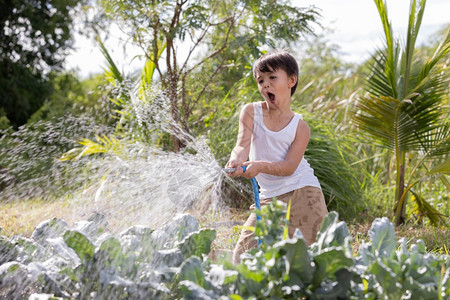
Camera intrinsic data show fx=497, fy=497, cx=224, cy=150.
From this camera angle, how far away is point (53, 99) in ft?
33.8

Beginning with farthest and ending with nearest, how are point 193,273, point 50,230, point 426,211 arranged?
point 426,211, point 50,230, point 193,273

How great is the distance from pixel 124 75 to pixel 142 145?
1.16 metres

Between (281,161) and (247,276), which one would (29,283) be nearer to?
(247,276)

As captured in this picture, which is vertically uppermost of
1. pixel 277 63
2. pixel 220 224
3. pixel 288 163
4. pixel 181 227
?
pixel 277 63

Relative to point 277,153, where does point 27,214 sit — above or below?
below

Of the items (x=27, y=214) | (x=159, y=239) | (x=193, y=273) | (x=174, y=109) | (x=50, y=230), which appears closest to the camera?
(x=193, y=273)

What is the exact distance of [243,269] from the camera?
151 centimetres

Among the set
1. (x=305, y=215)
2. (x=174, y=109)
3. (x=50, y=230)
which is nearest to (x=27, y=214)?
(x=174, y=109)

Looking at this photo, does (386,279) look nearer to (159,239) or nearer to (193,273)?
(193,273)

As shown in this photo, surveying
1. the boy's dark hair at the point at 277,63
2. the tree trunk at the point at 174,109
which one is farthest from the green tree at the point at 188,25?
the boy's dark hair at the point at 277,63

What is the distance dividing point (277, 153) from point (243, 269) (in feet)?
3.92

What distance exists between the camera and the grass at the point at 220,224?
3.38 m

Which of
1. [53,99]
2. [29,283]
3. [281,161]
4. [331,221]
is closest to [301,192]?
[281,161]

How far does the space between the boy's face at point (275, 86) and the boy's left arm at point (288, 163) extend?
0.17 m
